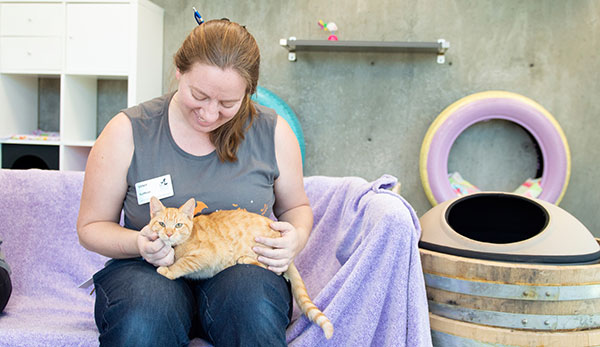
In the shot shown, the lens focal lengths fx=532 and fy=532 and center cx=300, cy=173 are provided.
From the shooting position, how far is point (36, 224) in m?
1.89

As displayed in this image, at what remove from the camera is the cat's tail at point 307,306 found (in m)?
1.28

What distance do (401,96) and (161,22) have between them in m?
1.68

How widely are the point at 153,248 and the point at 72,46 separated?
249cm

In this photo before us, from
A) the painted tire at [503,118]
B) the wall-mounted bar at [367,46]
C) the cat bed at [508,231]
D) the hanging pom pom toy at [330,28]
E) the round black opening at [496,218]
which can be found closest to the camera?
the cat bed at [508,231]

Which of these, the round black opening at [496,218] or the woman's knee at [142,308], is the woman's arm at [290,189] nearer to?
the woman's knee at [142,308]

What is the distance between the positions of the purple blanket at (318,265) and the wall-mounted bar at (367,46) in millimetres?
1491

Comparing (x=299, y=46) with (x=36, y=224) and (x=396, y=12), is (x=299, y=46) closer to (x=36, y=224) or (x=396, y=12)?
(x=396, y=12)

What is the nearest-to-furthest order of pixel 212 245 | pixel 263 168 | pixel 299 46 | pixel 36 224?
pixel 212 245 < pixel 263 168 < pixel 36 224 < pixel 299 46

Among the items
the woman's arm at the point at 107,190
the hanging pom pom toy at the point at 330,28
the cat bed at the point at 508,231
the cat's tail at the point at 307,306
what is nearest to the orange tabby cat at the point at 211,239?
the cat's tail at the point at 307,306

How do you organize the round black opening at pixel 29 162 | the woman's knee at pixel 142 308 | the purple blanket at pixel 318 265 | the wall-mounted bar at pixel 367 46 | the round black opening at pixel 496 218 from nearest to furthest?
the woman's knee at pixel 142 308 → the purple blanket at pixel 318 265 → the round black opening at pixel 496 218 → the wall-mounted bar at pixel 367 46 → the round black opening at pixel 29 162

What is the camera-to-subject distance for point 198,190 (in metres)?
1.39

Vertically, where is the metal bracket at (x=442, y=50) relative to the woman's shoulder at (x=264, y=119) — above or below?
above

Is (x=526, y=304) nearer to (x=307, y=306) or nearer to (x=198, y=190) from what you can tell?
(x=307, y=306)

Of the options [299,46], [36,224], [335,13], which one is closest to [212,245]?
[36,224]
